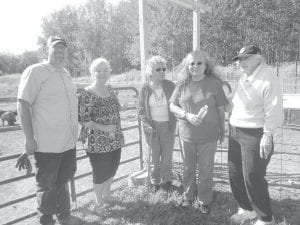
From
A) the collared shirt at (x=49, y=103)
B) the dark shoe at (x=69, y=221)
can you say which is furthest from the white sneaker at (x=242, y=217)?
the collared shirt at (x=49, y=103)

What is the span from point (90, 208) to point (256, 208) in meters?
2.01

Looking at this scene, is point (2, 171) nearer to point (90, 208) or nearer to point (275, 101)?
point (90, 208)

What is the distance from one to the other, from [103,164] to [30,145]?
0.98m

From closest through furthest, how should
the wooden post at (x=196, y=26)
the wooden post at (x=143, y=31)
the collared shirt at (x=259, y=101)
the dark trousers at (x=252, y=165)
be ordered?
the collared shirt at (x=259, y=101) < the dark trousers at (x=252, y=165) < the wooden post at (x=143, y=31) < the wooden post at (x=196, y=26)

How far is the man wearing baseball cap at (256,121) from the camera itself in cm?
300

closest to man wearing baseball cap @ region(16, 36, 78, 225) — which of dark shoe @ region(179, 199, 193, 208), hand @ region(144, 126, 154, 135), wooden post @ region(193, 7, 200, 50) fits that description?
hand @ region(144, 126, 154, 135)

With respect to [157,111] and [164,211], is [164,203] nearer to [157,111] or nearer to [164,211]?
[164,211]

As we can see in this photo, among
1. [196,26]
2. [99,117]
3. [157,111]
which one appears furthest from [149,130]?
[196,26]

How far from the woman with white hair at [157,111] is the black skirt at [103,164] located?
59 cm

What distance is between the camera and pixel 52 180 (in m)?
3.27

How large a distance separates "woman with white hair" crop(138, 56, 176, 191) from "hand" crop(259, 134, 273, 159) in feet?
4.54

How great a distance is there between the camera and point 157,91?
413cm

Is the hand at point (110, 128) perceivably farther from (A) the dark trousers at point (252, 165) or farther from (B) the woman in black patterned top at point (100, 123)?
(A) the dark trousers at point (252, 165)

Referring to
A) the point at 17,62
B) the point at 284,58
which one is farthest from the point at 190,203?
the point at 17,62
